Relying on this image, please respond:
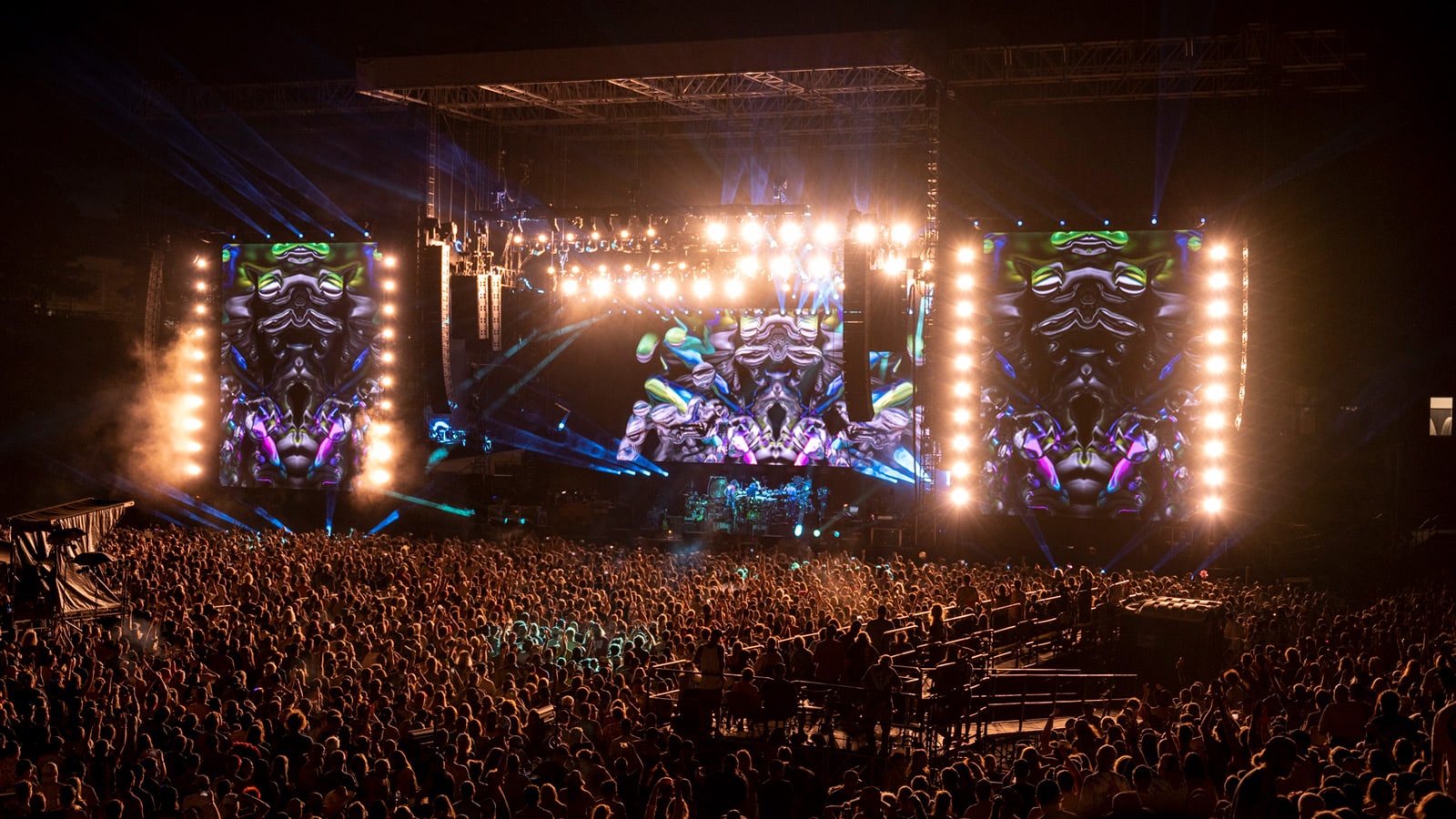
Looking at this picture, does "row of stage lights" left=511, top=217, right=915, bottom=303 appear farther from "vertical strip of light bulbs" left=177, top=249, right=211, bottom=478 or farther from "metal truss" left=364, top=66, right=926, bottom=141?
"vertical strip of light bulbs" left=177, top=249, right=211, bottom=478

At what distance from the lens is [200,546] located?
62.5ft

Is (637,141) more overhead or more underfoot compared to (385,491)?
more overhead

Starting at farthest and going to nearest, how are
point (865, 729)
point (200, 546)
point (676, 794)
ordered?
point (200, 546) → point (865, 729) → point (676, 794)

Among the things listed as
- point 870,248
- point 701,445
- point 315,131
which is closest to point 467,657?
point 870,248

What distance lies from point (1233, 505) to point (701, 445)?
11528 mm

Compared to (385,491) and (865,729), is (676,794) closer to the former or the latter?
(865,729)

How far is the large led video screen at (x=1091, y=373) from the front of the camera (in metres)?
23.1

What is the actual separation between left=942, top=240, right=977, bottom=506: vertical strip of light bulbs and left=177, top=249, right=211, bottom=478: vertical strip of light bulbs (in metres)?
16.0

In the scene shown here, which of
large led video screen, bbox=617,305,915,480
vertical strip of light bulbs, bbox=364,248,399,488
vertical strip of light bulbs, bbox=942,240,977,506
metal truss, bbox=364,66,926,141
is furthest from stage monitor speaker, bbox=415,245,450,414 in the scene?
vertical strip of light bulbs, bbox=942,240,977,506

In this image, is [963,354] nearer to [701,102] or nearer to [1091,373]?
[1091,373]

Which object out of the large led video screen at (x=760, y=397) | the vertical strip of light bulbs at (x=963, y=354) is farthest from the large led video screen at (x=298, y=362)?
the vertical strip of light bulbs at (x=963, y=354)

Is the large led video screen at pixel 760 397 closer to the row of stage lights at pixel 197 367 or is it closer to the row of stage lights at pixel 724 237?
the row of stage lights at pixel 724 237

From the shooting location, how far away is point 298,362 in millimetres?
27891

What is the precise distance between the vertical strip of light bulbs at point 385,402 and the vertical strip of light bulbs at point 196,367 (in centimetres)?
394
